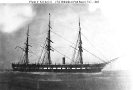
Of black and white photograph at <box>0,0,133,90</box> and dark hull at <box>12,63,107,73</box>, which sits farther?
dark hull at <box>12,63,107,73</box>

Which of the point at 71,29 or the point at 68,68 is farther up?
the point at 71,29

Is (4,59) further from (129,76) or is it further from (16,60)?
(129,76)

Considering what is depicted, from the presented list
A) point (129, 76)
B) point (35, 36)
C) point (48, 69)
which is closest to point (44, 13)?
point (35, 36)

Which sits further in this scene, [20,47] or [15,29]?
[20,47]

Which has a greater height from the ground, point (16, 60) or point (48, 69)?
point (16, 60)

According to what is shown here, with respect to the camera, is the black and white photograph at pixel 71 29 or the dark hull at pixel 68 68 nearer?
the black and white photograph at pixel 71 29

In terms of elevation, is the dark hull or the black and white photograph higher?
the black and white photograph

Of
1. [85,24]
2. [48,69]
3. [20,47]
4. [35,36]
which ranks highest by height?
[85,24]

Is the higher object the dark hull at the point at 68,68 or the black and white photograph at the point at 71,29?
the black and white photograph at the point at 71,29

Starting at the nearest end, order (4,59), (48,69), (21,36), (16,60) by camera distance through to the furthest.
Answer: (4,59), (21,36), (16,60), (48,69)

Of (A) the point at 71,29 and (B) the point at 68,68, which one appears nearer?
(A) the point at 71,29

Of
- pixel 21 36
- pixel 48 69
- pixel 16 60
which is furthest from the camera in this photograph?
pixel 48 69
